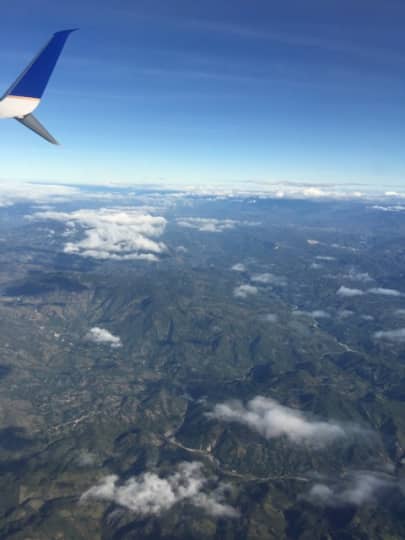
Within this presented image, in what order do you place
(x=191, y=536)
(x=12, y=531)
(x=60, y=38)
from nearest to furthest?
(x=60, y=38) < (x=12, y=531) < (x=191, y=536)

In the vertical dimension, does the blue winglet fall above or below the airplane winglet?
above

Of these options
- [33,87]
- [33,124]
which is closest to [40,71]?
[33,87]

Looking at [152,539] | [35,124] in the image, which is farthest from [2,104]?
[152,539]

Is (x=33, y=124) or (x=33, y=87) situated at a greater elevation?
(x=33, y=87)

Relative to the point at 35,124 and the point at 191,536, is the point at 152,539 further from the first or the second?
the point at 35,124

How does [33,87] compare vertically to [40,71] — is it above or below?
below

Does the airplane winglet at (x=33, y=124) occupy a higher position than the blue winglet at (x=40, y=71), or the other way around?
the blue winglet at (x=40, y=71)

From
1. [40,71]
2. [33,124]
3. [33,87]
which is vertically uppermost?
[40,71]

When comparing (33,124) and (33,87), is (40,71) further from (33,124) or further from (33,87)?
(33,124)
